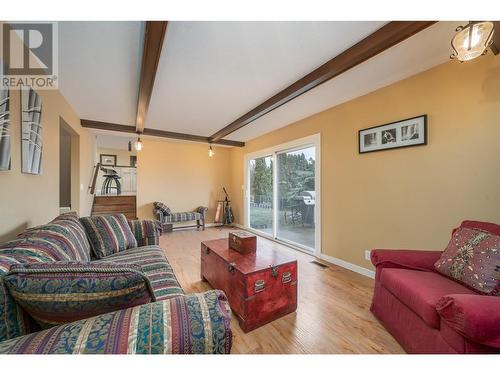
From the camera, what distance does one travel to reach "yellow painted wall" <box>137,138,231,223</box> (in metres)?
5.03

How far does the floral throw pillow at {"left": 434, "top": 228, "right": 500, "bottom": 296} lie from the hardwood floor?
0.65m

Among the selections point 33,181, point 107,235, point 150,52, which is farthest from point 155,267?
point 150,52

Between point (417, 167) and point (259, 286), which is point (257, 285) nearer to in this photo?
point (259, 286)

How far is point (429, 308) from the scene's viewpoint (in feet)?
3.85

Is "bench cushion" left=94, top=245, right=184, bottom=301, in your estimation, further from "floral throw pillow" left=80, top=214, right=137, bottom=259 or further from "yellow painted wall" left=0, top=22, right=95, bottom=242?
"yellow painted wall" left=0, top=22, right=95, bottom=242

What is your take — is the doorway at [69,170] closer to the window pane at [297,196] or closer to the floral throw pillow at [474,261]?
the window pane at [297,196]

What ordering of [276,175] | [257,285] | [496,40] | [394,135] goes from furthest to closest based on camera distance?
Answer: [276,175] < [394,135] < [257,285] < [496,40]

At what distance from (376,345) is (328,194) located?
1961 mm

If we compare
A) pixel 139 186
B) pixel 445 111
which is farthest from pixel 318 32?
pixel 139 186

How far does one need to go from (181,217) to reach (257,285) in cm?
378

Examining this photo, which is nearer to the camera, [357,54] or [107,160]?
[357,54]

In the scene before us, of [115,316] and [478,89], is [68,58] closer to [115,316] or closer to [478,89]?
[115,316]

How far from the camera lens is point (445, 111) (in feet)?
6.35

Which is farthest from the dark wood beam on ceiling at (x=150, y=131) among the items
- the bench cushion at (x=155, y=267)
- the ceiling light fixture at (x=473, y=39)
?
the ceiling light fixture at (x=473, y=39)
